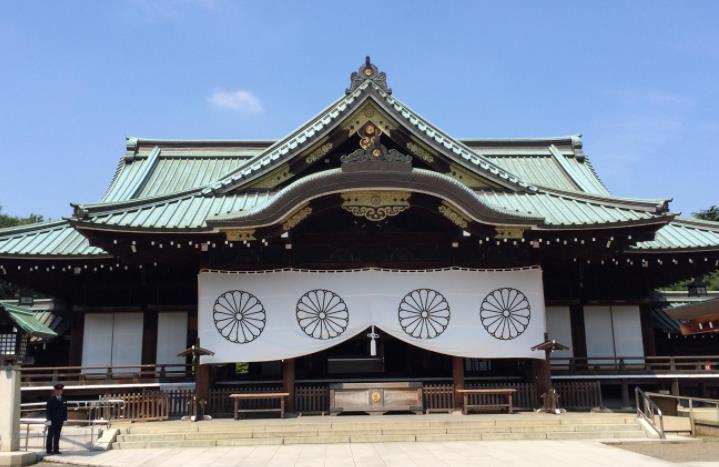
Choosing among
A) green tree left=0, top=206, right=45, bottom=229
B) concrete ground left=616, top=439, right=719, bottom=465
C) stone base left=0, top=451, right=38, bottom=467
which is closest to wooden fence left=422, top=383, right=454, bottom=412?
concrete ground left=616, top=439, right=719, bottom=465

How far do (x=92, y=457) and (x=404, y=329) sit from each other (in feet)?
23.4

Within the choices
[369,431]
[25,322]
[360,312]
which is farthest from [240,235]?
[369,431]

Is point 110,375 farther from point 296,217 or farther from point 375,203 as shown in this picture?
point 375,203

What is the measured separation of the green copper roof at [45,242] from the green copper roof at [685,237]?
1411cm

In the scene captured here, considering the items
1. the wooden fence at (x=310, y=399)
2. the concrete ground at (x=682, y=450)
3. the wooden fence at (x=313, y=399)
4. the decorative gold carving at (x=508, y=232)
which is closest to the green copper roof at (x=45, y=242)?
the wooden fence at (x=310, y=399)

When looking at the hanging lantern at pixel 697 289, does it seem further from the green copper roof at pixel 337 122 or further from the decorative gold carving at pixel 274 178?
the decorative gold carving at pixel 274 178

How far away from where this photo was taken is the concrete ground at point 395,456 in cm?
988

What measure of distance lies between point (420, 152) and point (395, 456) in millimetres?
7870

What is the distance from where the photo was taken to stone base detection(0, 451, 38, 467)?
Answer: 991cm

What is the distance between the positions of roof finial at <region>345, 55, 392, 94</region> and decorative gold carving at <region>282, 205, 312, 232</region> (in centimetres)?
376

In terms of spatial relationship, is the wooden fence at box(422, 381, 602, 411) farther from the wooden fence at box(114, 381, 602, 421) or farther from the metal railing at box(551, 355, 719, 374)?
the metal railing at box(551, 355, 719, 374)

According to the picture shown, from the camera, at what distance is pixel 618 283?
1727 centimetres

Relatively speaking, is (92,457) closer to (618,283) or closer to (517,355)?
(517,355)

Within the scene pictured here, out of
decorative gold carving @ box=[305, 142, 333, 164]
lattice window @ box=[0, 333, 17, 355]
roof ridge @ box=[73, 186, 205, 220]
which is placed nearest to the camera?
lattice window @ box=[0, 333, 17, 355]
